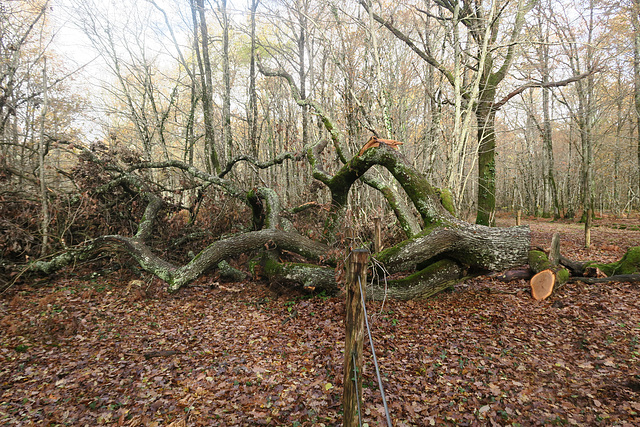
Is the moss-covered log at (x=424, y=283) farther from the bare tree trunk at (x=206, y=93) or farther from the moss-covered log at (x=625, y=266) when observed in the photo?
the bare tree trunk at (x=206, y=93)

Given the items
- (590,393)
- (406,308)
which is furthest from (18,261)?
(590,393)

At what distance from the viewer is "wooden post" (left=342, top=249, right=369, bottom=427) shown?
2.48m

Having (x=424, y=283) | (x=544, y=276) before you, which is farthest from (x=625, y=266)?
(x=424, y=283)

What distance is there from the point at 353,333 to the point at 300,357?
196 cm

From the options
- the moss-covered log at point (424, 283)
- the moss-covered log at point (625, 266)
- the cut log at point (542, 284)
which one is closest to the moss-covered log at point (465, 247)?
the moss-covered log at point (424, 283)

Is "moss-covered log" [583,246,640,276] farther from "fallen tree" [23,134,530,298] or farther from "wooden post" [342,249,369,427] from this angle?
"wooden post" [342,249,369,427]

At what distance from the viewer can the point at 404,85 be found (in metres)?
10.2

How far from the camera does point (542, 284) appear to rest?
555 cm

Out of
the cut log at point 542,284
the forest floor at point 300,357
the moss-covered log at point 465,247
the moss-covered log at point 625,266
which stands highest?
the moss-covered log at point 465,247

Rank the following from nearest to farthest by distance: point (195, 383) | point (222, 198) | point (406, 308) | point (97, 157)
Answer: point (195, 383), point (406, 308), point (97, 157), point (222, 198)

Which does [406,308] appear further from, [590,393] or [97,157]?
[97,157]

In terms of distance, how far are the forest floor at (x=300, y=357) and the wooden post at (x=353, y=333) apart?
65 centimetres

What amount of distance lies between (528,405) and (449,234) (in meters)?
2.82

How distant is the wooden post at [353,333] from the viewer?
2.48 metres
